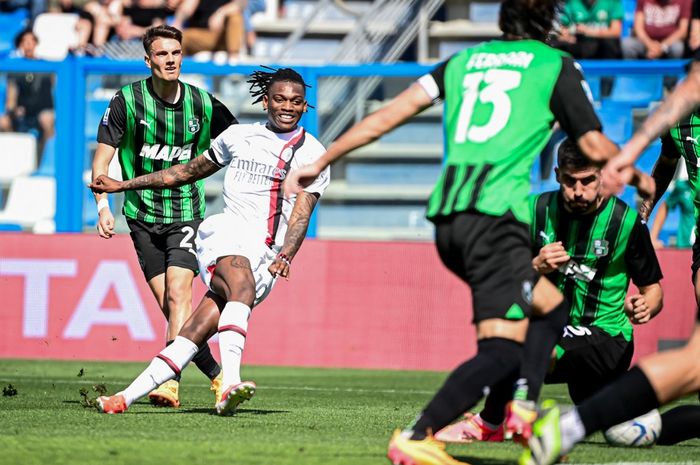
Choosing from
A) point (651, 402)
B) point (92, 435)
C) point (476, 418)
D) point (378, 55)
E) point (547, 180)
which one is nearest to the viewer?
point (651, 402)

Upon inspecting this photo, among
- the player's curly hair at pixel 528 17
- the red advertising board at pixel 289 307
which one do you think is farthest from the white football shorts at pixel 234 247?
the red advertising board at pixel 289 307

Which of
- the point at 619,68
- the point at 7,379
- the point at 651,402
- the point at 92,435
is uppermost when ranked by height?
the point at 619,68

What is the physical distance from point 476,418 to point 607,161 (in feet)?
6.07

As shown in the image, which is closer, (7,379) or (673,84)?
(7,379)

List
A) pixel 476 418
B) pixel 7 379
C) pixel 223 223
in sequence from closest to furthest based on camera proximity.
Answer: pixel 476 418 < pixel 223 223 < pixel 7 379

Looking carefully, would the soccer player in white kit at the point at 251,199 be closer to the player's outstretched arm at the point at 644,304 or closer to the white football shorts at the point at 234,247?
the white football shorts at the point at 234,247

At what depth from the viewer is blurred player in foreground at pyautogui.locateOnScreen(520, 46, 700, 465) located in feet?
15.6

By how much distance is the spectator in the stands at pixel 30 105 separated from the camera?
13.6 metres

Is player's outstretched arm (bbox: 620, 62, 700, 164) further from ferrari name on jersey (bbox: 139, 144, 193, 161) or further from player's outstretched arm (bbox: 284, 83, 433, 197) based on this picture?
ferrari name on jersey (bbox: 139, 144, 193, 161)

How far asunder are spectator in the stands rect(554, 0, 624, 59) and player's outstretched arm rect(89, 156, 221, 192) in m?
7.33

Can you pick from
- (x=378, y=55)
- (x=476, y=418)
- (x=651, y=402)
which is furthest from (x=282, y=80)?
(x=378, y=55)

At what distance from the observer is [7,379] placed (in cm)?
1043

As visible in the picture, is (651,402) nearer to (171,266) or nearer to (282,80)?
(282,80)

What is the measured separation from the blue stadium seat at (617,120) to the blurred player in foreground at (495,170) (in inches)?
295
